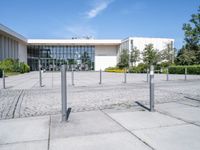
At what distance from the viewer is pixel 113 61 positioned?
191 ft

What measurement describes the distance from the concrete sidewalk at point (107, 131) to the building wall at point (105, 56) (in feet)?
170

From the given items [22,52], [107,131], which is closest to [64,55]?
[22,52]

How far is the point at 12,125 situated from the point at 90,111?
2.31 meters

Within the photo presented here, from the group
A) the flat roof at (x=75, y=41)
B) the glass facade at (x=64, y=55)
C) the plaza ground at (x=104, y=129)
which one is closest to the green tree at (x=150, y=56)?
the flat roof at (x=75, y=41)

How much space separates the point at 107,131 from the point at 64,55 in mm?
54243

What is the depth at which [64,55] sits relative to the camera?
187 feet

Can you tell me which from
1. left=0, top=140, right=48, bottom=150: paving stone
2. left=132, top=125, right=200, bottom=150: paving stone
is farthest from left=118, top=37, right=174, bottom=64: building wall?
left=0, top=140, right=48, bottom=150: paving stone

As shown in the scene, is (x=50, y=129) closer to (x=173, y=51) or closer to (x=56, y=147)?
(x=56, y=147)

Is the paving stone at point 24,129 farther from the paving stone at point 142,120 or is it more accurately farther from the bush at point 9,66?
the bush at point 9,66

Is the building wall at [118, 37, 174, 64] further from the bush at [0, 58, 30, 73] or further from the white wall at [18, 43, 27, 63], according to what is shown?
the white wall at [18, 43, 27, 63]

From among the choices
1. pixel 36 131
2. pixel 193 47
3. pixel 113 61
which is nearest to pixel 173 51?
pixel 193 47

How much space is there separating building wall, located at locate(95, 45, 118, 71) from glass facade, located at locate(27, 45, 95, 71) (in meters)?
1.49

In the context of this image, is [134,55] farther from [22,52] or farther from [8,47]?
[22,52]

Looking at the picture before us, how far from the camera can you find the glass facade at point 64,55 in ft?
185
